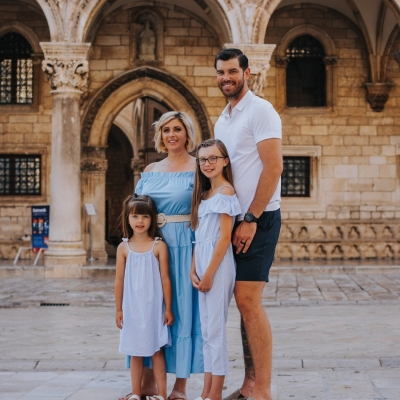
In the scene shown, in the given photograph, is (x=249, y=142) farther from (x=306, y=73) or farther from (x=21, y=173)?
(x=306, y=73)

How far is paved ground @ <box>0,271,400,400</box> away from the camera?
6.40 meters

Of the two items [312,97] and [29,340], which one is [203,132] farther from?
[29,340]

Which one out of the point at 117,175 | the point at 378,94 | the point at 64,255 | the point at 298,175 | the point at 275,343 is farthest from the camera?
the point at 117,175

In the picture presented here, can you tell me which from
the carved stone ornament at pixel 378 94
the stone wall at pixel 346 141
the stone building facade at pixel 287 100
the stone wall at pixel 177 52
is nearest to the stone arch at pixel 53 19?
the stone building facade at pixel 287 100

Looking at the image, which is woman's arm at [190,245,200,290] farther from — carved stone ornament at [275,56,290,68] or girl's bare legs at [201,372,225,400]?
carved stone ornament at [275,56,290,68]

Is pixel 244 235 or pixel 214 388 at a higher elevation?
pixel 244 235

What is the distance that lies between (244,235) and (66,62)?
1251 cm

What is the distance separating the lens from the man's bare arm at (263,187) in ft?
18.3

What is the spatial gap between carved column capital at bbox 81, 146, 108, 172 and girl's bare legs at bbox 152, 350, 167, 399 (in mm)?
15482

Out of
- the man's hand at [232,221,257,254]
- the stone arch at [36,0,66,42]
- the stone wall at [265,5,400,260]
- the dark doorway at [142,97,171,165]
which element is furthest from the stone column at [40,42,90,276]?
the man's hand at [232,221,257,254]

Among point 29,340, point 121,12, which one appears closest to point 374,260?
point 121,12

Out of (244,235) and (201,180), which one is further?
(201,180)

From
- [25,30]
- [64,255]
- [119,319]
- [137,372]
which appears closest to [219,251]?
[119,319]

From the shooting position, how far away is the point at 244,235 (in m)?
5.57
